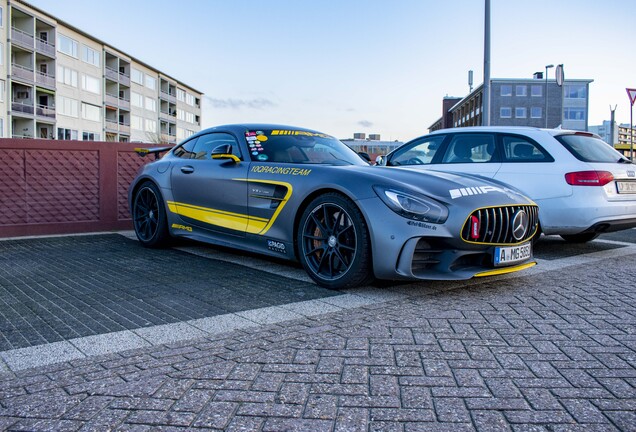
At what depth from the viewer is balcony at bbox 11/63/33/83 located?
158ft

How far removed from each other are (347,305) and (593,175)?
3609mm

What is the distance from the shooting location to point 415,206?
423cm

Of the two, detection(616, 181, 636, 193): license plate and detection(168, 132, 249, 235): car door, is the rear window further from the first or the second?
detection(168, 132, 249, 235): car door

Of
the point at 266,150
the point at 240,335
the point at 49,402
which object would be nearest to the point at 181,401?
the point at 49,402

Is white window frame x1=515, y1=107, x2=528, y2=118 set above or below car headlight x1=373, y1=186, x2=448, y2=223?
above

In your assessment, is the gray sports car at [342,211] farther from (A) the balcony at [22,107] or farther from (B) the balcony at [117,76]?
(B) the balcony at [117,76]

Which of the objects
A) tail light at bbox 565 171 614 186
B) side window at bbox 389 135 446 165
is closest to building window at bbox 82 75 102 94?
side window at bbox 389 135 446 165

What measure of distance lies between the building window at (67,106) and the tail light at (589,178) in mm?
56802

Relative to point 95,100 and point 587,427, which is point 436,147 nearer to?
point 587,427

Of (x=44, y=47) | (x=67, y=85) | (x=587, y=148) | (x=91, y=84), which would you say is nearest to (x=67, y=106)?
(x=67, y=85)

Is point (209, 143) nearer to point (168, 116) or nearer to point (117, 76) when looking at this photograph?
point (117, 76)

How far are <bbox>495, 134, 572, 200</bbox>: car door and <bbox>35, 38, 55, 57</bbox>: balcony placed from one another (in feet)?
176

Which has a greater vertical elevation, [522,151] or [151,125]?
[151,125]

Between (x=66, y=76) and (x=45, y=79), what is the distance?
12.8 ft
